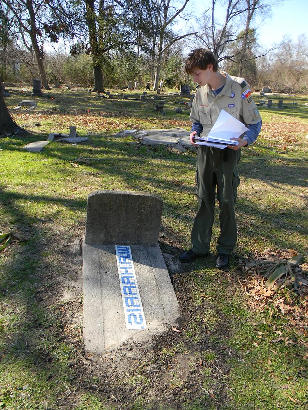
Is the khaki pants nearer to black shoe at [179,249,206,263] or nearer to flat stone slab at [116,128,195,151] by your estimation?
black shoe at [179,249,206,263]

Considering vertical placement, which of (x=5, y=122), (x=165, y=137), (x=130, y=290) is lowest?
(x=130, y=290)

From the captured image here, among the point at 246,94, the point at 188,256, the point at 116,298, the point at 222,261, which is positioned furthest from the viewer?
the point at 188,256

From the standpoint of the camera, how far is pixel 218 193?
138 inches

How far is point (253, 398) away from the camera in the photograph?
2.39 meters

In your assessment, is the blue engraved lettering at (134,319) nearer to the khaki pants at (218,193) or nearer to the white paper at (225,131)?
the khaki pants at (218,193)

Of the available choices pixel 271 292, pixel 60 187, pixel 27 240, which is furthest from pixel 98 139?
pixel 271 292

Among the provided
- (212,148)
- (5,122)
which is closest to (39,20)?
(5,122)

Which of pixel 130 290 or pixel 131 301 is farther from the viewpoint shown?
pixel 130 290

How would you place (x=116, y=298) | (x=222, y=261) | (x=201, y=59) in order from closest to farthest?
(x=201, y=59)
(x=116, y=298)
(x=222, y=261)

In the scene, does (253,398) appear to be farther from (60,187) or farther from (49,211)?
(60,187)

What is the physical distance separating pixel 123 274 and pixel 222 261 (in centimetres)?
106

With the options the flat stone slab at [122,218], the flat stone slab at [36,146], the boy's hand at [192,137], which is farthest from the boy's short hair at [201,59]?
the flat stone slab at [36,146]

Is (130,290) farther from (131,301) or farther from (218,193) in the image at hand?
(218,193)

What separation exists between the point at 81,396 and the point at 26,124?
31.9ft
